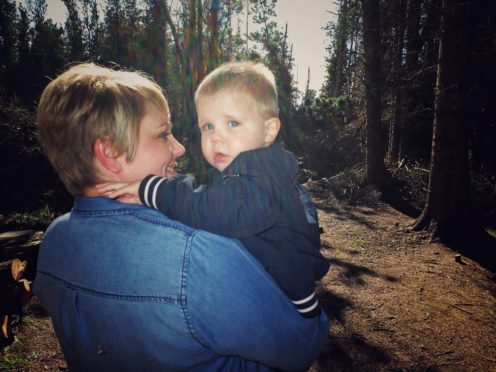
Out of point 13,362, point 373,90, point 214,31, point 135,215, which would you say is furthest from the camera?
point 214,31

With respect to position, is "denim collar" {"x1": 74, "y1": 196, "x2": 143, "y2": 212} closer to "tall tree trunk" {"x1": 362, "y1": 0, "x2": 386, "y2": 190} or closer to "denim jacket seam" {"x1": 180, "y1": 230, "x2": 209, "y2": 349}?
"denim jacket seam" {"x1": 180, "y1": 230, "x2": 209, "y2": 349}

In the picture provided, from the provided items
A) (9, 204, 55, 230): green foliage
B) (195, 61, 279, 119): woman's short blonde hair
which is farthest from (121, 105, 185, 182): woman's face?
(9, 204, 55, 230): green foliage

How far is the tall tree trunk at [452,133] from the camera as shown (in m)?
6.25

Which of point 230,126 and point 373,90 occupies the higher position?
point 373,90

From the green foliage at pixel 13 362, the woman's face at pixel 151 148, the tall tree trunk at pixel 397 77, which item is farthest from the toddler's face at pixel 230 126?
the tall tree trunk at pixel 397 77

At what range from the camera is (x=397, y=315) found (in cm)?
429

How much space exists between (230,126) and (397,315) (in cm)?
380

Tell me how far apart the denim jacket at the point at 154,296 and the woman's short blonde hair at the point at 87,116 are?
0.68 feet

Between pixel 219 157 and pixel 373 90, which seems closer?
pixel 219 157

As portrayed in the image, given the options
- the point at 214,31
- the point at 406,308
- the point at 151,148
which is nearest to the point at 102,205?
the point at 151,148

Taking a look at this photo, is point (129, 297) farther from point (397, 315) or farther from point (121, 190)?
point (397, 315)

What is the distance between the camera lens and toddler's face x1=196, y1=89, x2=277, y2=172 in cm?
203

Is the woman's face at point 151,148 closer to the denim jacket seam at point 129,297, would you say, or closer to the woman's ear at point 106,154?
the woman's ear at point 106,154

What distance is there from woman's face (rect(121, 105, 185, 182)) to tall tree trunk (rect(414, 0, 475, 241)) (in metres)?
6.87
